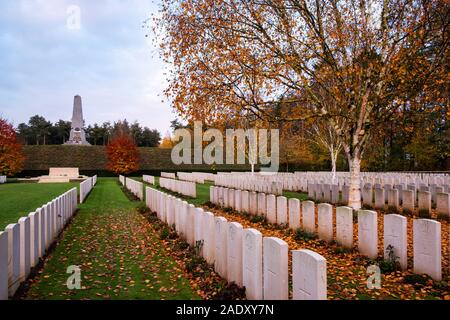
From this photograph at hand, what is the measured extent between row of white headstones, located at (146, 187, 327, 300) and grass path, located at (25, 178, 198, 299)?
638 mm

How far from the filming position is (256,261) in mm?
4223

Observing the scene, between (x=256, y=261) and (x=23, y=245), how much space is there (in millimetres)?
3523

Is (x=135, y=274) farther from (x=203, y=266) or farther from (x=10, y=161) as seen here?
(x=10, y=161)

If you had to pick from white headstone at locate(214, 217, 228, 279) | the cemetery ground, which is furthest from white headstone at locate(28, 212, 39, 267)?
the cemetery ground

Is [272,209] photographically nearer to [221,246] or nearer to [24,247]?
[221,246]

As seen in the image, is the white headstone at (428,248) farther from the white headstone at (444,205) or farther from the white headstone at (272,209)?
the white headstone at (444,205)

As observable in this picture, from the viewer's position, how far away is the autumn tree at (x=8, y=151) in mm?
36844

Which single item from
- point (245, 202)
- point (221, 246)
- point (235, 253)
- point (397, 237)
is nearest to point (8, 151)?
point (245, 202)

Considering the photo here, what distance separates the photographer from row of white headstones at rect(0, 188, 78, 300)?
13.4ft

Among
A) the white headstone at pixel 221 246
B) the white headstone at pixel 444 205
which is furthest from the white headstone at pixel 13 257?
the white headstone at pixel 444 205

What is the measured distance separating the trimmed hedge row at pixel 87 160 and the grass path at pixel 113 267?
38.7 m

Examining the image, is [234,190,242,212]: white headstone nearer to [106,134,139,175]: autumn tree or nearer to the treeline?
[106,134,139,175]: autumn tree

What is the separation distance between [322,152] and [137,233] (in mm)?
31331
